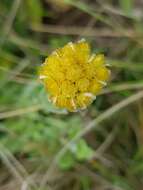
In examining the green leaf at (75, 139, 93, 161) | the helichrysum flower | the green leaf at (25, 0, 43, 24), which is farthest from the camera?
the green leaf at (25, 0, 43, 24)

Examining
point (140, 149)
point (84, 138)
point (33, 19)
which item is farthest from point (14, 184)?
point (33, 19)

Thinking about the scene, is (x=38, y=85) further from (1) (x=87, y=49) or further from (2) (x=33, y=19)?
(1) (x=87, y=49)

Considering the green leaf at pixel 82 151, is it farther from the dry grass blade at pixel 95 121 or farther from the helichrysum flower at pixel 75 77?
the helichrysum flower at pixel 75 77

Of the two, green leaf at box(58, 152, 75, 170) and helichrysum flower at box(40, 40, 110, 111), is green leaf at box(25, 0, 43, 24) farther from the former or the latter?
helichrysum flower at box(40, 40, 110, 111)

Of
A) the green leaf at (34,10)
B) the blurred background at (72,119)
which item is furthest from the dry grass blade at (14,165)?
the green leaf at (34,10)

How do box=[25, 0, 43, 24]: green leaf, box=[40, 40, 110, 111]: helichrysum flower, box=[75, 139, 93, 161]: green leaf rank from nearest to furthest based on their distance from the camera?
box=[40, 40, 110, 111]: helichrysum flower → box=[75, 139, 93, 161]: green leaf → box=[25, 0, 43, 24]: green leaf

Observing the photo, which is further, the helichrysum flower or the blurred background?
the blurred background

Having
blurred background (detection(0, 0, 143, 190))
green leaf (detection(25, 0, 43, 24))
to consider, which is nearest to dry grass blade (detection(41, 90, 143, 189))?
blurred background (detection(0, 0, 143, 190))

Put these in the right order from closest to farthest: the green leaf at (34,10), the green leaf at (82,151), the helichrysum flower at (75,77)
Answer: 1. the helichrysum flower at (75,77)
2. the green leaf at (82,151)
3. the green leaf at (34,10)
